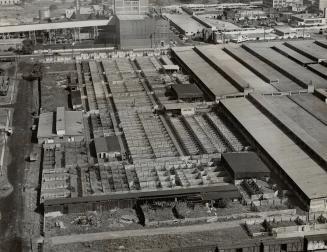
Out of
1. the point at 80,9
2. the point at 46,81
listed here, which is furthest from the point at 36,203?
the point at 80,9

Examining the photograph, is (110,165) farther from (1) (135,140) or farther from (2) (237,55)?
(2) (237,55)

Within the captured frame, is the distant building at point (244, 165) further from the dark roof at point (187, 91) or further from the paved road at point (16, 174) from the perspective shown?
the paved road at point (16, 174)

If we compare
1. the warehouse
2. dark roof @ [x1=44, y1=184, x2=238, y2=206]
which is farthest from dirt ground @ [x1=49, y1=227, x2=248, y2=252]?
the warehouse

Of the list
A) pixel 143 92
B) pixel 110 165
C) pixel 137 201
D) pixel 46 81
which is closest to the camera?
pixel 137 201

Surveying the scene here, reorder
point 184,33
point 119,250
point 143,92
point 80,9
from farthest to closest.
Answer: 1. point 80,9
2. point 184,33
3. point 143,92
4. point 119,250

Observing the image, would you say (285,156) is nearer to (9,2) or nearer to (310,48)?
(310,48)

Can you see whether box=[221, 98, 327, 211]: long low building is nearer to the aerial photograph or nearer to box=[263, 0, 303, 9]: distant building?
the aerial photograph

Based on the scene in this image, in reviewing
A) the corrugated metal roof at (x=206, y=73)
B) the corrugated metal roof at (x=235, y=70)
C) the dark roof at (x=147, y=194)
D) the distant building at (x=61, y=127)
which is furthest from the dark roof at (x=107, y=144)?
the corrugated metal roof at (x=235, y=70)
